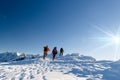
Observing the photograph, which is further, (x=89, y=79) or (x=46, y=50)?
(x=46, y=50)

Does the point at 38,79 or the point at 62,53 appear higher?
the point at 62,53

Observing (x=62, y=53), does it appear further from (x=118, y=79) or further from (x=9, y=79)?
(x=9, y=79)

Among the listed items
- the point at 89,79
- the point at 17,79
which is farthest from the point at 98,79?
the point at 17,79

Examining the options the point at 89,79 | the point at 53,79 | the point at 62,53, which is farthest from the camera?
the point at 62,53

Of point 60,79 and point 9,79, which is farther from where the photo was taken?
point 60,79

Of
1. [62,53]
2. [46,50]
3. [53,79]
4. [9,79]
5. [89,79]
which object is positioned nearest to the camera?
[9,79]

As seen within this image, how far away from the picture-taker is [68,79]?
12227 millimetres

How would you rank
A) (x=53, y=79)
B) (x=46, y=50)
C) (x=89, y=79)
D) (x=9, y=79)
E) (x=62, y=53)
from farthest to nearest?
1. (x=62, y=53)
2. (x=46, y=50)
3. (x=89, y=79)
4. (x=53, y=79)
5. (x=9, y=79)

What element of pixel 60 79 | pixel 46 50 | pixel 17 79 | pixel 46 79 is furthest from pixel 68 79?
pixel 46 50

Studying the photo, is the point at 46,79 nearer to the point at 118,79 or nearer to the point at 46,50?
the point at 118,79

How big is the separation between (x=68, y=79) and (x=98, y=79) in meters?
2.67

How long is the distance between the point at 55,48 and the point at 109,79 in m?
20.8

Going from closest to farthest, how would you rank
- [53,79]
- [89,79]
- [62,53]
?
[53,79] → [89,79] → [62,53]

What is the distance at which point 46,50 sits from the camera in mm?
32688
